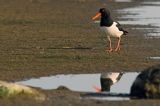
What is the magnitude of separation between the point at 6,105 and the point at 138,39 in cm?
1336

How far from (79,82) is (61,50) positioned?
5286mm

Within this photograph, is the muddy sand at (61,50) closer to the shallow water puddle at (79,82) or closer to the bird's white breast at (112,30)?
the shallow water puddle at (79,82)

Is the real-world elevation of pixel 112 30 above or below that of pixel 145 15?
above

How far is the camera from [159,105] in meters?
12.8

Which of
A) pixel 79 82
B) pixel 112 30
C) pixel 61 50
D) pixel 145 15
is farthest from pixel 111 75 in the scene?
pixel 145 15

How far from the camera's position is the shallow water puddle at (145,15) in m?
31.5

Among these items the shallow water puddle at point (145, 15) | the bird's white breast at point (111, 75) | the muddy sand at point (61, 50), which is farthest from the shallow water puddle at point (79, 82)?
the shallow water puddle at point (145, 15)

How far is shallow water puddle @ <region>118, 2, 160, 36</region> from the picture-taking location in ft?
103

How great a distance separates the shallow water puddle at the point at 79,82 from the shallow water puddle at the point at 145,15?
9917 mm

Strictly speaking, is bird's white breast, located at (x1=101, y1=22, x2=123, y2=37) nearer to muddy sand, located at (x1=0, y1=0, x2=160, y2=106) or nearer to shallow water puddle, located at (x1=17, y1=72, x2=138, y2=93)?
muddy sand, located at (x1=0, y1=0, x2=160, y2=106)

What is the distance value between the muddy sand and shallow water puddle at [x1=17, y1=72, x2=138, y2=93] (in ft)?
1.52

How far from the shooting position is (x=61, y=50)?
21688 millimetres

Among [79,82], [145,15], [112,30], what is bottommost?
[145,15]

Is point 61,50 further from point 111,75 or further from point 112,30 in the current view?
point 111,75
